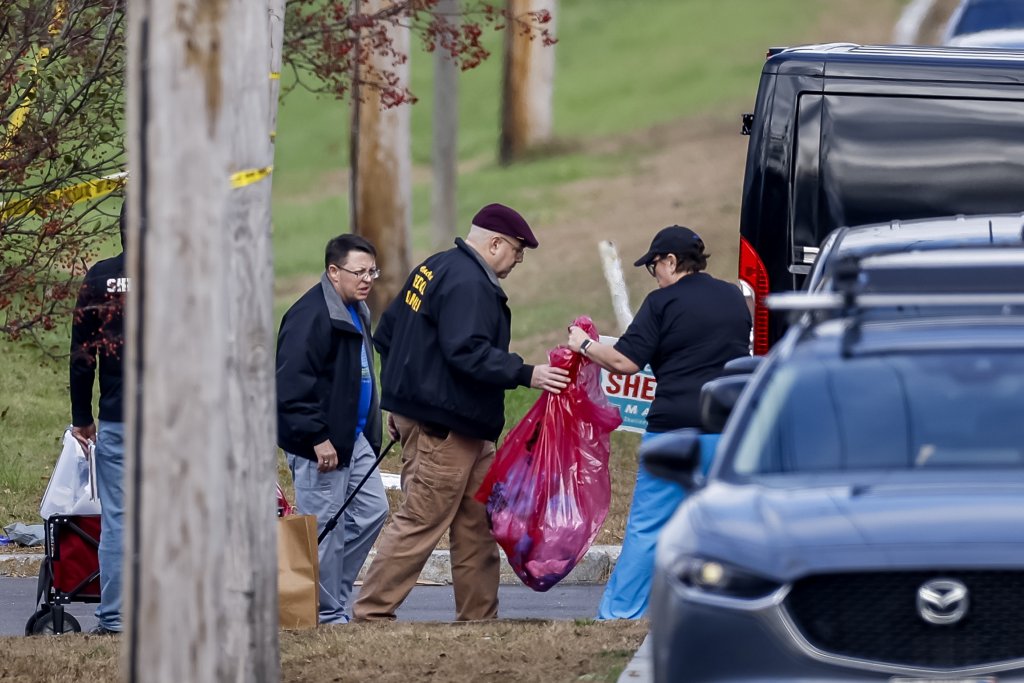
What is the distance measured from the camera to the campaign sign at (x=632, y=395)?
10.5 meters

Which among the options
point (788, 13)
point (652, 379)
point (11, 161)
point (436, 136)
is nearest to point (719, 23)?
point (788, 13)

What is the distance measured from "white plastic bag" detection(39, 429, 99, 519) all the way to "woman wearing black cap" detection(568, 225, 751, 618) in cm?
248

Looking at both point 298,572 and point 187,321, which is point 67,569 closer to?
point 298,572

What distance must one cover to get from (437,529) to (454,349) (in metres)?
0.91

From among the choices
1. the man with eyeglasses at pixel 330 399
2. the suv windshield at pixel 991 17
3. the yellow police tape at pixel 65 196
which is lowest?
the man with eyeglasses at pixel 330 399

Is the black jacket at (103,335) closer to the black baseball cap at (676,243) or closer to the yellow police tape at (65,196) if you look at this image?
the yellow police tape at (65,196)

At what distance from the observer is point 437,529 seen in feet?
28.7

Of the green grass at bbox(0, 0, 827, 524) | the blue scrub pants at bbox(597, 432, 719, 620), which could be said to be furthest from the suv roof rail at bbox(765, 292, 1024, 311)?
the green grass at bbox(0, 0, 827, 524)

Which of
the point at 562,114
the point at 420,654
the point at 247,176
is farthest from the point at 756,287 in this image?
the point at 562,114

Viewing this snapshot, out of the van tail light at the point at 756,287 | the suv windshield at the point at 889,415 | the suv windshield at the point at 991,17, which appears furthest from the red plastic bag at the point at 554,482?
the suv windshield at the point at 991,17

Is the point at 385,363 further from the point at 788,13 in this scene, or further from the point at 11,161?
the point at 788,13

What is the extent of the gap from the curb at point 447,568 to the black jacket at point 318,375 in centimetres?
199

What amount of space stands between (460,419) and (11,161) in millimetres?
2264

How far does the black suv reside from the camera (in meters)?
4.98
